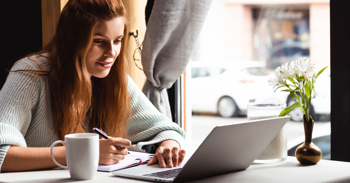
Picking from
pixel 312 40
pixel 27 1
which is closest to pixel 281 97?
pixel 312 40

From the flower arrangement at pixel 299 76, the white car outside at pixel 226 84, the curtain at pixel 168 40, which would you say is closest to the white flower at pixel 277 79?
the flower arrangement at pixel 299 76

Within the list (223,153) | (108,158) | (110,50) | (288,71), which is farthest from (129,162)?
(288,71)

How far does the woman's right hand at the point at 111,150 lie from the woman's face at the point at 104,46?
361 millimetres

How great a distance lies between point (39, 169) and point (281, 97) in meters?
1.79

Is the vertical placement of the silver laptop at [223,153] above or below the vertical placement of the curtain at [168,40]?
below

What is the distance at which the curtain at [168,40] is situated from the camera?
67.8 inches

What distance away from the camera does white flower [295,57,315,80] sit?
1.07m

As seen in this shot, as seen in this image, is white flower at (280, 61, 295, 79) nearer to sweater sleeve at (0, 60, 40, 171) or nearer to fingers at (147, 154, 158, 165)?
fingers at (147, 154, 158, 165)

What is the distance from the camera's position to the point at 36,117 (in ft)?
4.00

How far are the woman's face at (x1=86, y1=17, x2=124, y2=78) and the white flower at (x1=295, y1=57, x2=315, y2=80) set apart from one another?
1.95 feet

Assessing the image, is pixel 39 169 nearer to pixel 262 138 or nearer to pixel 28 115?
pixel 28 115

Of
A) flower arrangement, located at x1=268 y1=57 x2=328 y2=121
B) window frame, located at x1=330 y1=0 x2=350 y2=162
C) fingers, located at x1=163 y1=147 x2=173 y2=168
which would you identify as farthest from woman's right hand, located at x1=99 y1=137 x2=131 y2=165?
window frame, located at x1=330 y1=0 x2=350 y2=162

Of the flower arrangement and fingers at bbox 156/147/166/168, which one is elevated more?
the flower arrangement

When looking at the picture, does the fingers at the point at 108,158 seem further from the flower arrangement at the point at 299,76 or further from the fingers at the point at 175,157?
the flower arrangement at the point at 299,76
